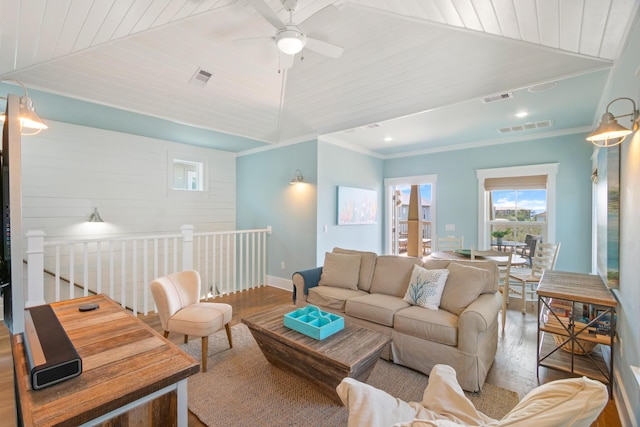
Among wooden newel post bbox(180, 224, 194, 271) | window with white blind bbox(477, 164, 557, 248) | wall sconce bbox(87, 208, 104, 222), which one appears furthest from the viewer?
window with white blind bbox(477, 164, 557, 248)

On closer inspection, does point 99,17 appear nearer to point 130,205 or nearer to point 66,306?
point 66,306

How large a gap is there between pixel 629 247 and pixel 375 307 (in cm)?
187

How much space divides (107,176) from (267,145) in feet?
8.79

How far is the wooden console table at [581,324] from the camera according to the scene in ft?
7.10

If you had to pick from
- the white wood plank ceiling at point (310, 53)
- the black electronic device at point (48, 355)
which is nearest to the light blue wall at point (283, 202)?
the white wood plank ceiling at point (310, 53)

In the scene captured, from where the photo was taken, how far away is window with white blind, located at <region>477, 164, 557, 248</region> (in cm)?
464

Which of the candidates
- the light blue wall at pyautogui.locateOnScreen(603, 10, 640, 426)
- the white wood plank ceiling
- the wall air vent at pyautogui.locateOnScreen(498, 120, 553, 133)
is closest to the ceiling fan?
the white wood plank ceiling

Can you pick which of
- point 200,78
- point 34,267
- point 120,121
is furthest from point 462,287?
point 120,121

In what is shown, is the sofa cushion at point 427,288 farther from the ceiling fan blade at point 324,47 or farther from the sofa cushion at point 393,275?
the ceiling fan blade at point 324,47

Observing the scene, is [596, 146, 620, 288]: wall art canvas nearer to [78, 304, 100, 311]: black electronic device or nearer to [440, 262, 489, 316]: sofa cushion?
[440, 262, 489, 316]: sofa cushion

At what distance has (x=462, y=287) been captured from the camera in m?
2.64

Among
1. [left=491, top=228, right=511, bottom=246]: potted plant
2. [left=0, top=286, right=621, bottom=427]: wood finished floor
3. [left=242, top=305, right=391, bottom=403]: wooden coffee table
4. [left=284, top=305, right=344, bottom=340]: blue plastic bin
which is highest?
[left=491, top=228, right=511, bottom=246]: potted plant

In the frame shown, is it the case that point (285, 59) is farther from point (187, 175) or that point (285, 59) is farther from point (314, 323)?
point (187, 175)

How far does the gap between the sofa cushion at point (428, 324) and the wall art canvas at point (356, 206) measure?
273 centimetres
